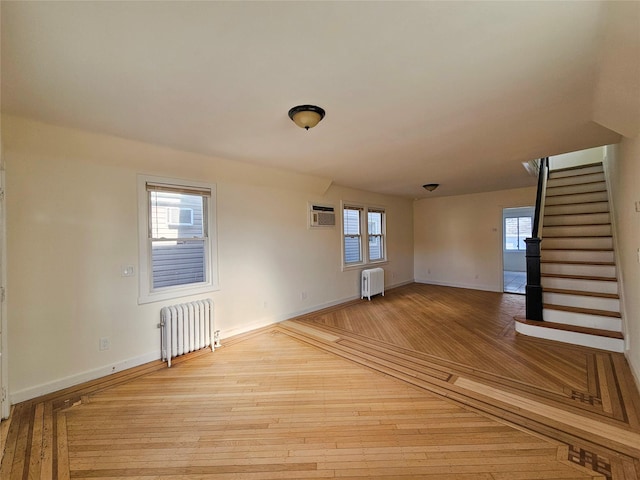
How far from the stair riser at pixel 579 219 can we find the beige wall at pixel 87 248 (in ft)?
15.9

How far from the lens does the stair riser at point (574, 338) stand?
3021 mm

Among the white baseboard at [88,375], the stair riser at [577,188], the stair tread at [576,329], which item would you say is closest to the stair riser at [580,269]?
the stair tread at [576,329]

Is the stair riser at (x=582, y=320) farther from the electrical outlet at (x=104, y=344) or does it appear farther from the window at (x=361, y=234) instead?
the electrical outlet at (x=104, y=344)

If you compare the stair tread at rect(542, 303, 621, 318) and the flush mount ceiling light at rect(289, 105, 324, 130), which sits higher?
the flush mount ceiling light at rect(289, 105, 324, 130)

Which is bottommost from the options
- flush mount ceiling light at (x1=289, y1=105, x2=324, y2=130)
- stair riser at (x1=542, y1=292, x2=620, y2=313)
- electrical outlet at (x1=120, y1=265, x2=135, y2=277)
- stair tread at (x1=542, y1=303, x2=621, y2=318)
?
stair tread at (x1=542, y1=303, x2=621, y2=318)

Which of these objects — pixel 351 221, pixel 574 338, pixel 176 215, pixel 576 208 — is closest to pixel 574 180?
pixel 576 208

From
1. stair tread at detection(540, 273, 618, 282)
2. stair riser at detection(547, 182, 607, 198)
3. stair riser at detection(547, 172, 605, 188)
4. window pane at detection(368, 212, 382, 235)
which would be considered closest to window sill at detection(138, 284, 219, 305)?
window pane at detection(368, 212, 382, 235)

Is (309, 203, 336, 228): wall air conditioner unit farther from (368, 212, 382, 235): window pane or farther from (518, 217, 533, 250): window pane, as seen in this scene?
(518, 217, 533, 250): window pane

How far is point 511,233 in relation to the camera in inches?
377

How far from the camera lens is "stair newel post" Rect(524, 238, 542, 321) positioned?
3.62m

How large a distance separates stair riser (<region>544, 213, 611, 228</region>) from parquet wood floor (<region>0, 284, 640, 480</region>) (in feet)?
7.51

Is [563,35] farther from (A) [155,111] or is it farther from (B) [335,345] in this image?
(B) [335,345]

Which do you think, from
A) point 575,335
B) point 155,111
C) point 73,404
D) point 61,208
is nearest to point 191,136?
point 155,111

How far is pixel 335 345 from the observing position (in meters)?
3.41
